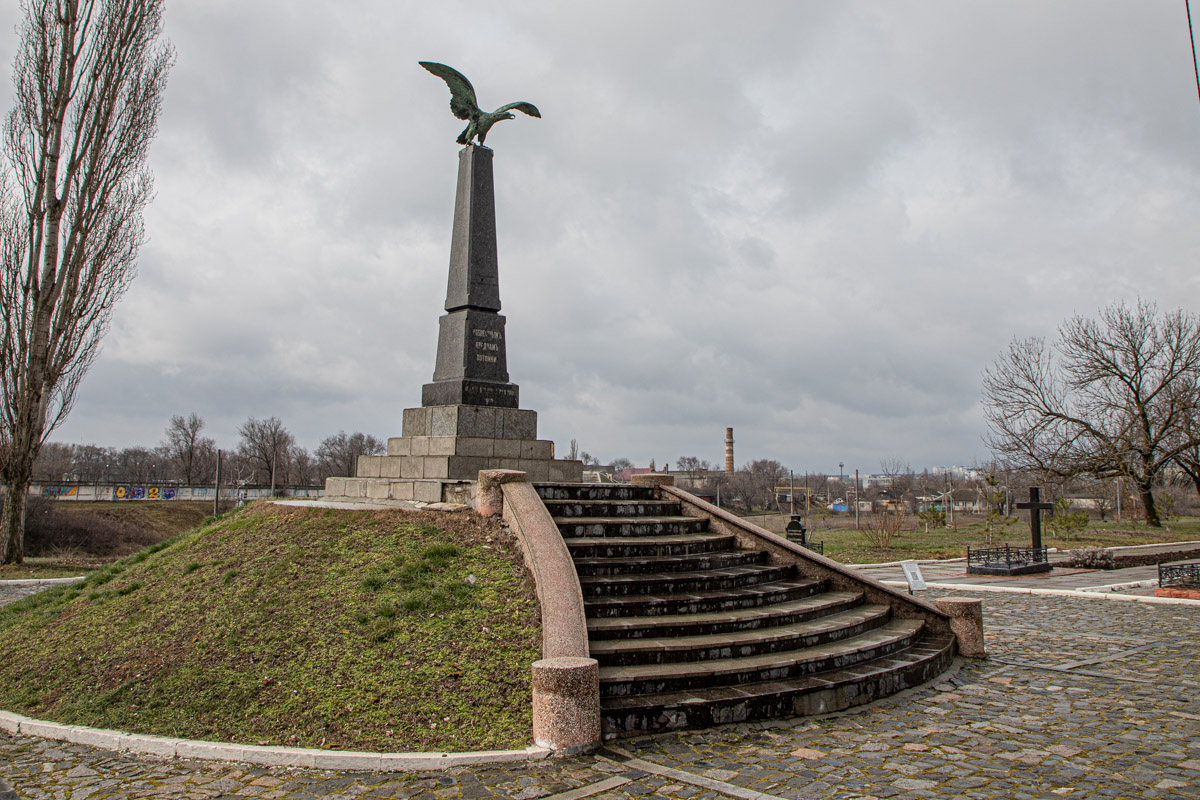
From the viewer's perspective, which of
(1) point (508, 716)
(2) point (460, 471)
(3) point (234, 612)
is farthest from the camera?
(2) point (460, 471)

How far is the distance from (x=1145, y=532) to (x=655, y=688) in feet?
109

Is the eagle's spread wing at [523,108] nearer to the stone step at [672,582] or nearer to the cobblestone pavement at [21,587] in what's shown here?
the stone step at [672,582]

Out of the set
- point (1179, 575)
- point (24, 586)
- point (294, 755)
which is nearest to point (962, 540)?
point (1179, 575)

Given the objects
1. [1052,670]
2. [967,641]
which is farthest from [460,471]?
[1052,670]

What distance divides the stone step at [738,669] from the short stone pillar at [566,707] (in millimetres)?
489

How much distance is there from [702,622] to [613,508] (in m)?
2.64

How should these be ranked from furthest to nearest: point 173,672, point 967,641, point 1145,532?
point 1145,532, point 967,641, point 173,672

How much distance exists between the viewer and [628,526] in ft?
28.0

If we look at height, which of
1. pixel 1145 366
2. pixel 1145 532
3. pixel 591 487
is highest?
pixel 1145 366

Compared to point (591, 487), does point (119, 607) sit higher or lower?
lower

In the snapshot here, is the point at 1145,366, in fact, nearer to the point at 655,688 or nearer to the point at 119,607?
the point at 655,688

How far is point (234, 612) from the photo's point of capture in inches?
272

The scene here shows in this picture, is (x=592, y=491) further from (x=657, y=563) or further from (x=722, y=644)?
(x=722, y=644)

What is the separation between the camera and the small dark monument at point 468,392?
9984 mm
